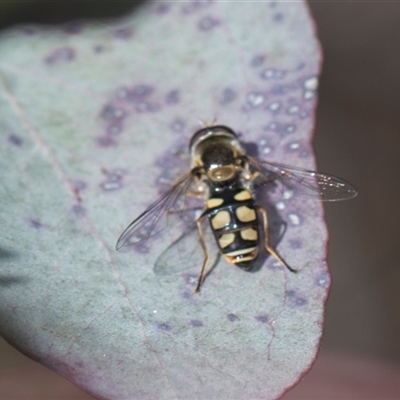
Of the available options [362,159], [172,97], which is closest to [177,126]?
[172,97]

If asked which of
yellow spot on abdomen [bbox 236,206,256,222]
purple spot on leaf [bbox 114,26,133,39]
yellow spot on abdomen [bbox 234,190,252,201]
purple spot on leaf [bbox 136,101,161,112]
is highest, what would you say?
purple spot on leaf [bbox 114,26,133,39]

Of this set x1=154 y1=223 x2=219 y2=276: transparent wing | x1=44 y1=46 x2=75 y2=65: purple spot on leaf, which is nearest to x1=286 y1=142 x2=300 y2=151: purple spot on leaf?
x1=154 y1=223 x2=219 y2=276: transparent wing

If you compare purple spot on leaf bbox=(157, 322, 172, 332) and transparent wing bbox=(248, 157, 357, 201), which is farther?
transparent wing bbox=(248, 157, 357, 201)

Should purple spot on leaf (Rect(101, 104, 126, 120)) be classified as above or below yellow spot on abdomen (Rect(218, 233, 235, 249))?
above

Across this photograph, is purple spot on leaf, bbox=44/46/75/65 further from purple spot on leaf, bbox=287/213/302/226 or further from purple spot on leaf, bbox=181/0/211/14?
purple spot on leaf, bbox=287/213/302/226

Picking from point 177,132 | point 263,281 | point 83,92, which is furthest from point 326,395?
point 83,92

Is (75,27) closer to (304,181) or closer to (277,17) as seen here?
(277,17)

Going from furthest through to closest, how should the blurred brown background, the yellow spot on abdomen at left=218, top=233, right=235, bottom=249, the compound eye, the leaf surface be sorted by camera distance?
the blurred brown background → the compound eye → the yellow spot on abdomen at left=218, top=233, right=235, bottom=249 → the leaf surface

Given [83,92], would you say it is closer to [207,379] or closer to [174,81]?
[174,81]

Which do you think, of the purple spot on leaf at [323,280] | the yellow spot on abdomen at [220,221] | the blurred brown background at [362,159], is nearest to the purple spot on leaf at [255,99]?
the yellow spot on abdomen at [220,221]
